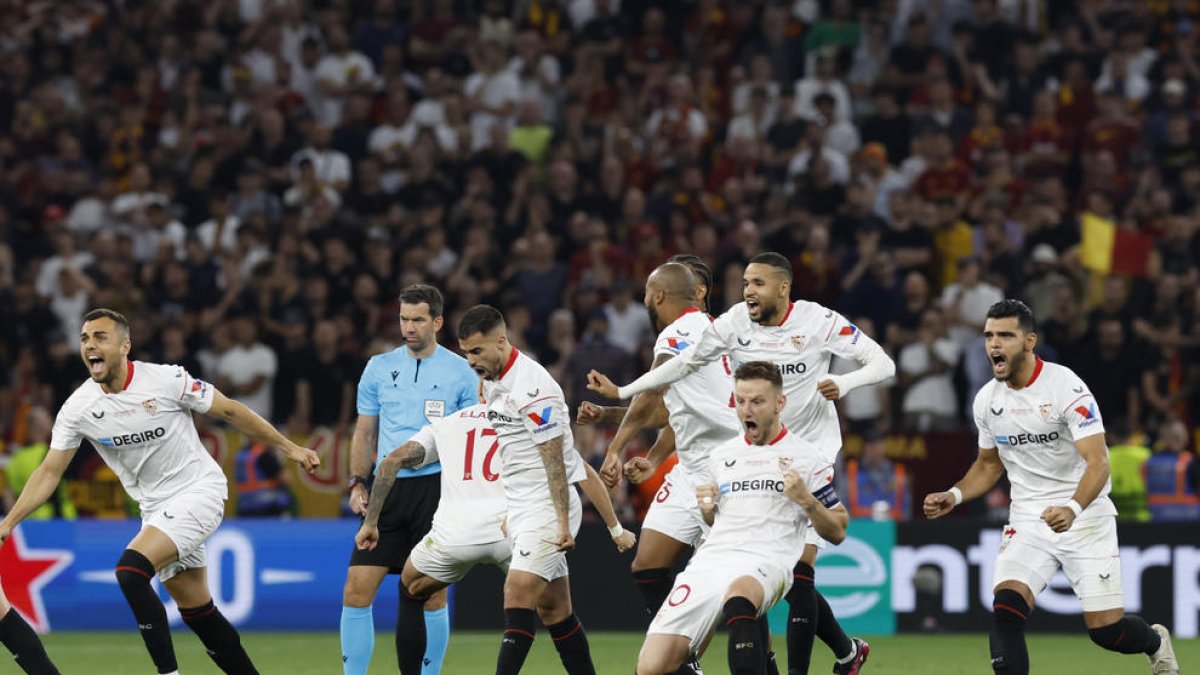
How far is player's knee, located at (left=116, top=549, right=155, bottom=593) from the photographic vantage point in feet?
35.1

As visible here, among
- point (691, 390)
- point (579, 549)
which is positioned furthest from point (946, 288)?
point (691, 390)

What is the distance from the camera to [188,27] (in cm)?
2419

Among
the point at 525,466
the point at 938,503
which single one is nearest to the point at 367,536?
the point at 525,466

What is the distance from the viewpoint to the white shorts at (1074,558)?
419 inches

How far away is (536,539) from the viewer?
10461 mm

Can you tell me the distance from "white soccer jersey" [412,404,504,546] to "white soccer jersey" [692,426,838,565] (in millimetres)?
1728

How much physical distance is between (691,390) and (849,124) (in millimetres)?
10664

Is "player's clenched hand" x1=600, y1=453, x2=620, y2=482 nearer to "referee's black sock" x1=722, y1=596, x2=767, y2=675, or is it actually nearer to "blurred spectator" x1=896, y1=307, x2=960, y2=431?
"referee's black sock" x1=722, y1=596, x2=767, y2=675

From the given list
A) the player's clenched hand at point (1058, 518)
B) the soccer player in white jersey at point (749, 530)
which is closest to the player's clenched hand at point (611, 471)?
the soccer player in white jersey at point (749, 530)

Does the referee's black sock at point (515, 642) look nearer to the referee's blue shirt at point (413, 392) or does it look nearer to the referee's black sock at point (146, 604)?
the referee's blue shirt at point (413, 392)

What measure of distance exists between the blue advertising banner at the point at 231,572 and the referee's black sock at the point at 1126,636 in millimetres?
7723

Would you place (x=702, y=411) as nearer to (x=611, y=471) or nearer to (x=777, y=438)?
(x=611, y=471)

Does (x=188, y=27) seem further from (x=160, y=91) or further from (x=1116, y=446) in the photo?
(x=1116, y=446)

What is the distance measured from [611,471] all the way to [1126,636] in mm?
3048
